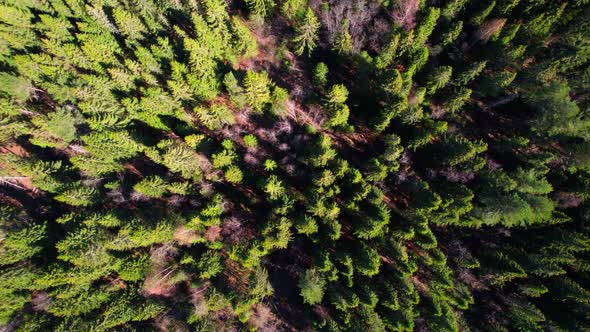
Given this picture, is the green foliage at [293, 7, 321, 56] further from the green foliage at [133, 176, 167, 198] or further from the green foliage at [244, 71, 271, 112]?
the green foliage at [133, 176, 167, 198]

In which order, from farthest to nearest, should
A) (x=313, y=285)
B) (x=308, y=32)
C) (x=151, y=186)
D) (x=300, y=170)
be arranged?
(x=300, y=170), (x=308, y=32), (x=151, y=186), (x=313, y=285)

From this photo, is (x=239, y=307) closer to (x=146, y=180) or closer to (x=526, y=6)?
(x=146, y=180)

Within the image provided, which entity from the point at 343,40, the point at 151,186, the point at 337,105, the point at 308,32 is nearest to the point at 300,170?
the point at 337,105

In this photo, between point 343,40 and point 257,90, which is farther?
point 343,40

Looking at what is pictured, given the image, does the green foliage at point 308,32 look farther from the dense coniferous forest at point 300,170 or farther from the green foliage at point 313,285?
the green foliage at point 313,285

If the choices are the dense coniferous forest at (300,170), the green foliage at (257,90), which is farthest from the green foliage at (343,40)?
the green foliage at (257,90)

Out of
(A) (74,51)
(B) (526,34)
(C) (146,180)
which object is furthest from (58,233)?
(B) (526,34)

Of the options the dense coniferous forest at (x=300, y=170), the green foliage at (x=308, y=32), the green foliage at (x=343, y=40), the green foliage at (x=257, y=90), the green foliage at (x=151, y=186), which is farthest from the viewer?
the green foliage at (x=343, y=40)

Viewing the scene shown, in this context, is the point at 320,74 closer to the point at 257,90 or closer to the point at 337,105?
the point at 337,105

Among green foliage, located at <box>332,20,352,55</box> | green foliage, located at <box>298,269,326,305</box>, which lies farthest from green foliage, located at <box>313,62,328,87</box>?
green foliage, located at <box>298,269,326,305</box>
